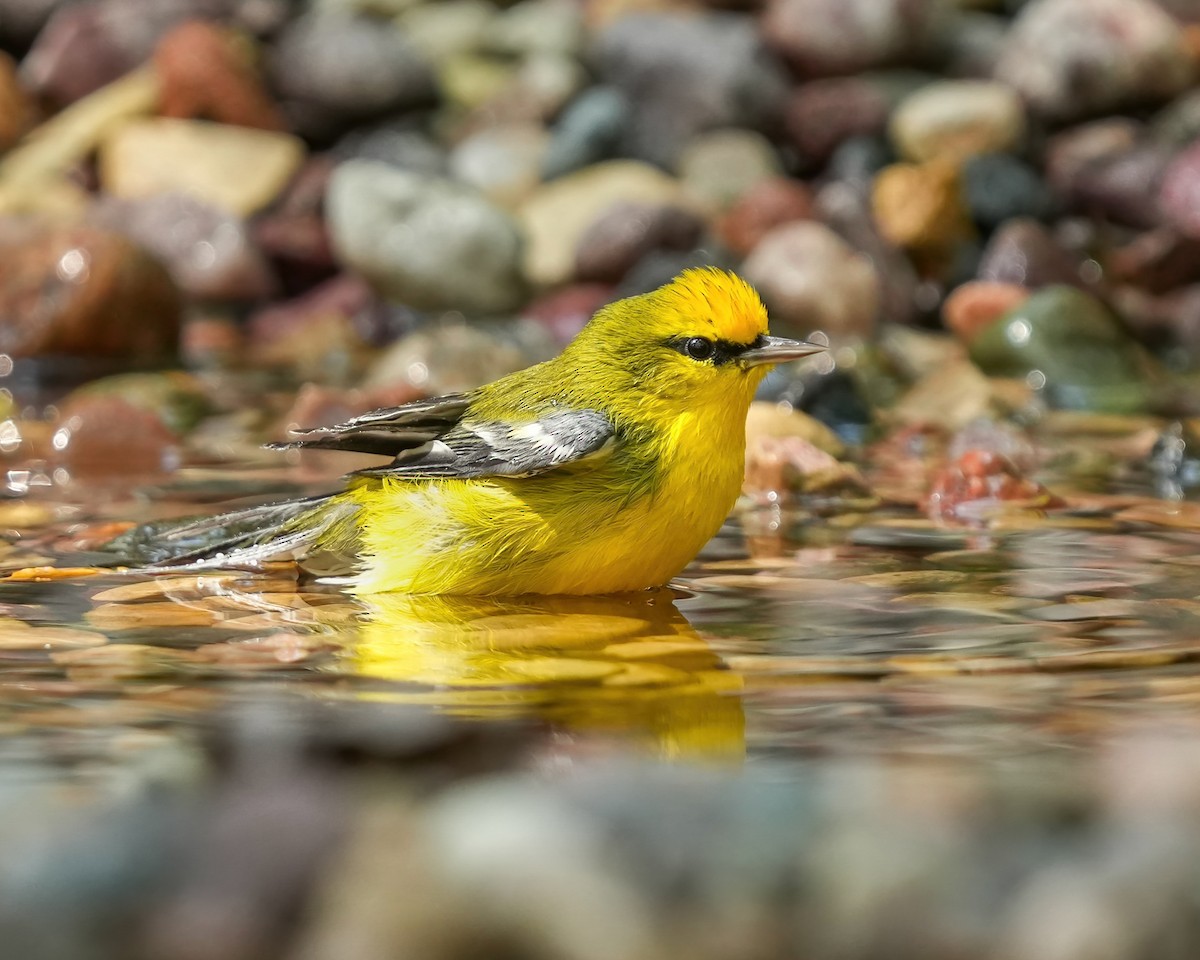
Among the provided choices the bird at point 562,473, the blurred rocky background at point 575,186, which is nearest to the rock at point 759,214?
the blurred rocky background at point 575,186

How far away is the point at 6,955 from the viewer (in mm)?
2344

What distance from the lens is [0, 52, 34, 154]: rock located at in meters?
13.6

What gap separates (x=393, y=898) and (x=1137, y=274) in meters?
9.78

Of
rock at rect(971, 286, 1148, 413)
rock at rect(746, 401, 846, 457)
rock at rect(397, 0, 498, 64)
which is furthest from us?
rock at rect(397, 0, 498, 64)

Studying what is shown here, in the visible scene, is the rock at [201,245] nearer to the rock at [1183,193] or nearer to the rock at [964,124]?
the rock at [964,124]

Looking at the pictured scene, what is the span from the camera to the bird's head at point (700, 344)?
463 cm

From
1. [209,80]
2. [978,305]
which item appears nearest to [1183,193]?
[978,305]

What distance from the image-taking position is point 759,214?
38.0 feet

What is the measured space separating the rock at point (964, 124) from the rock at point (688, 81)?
108 cm

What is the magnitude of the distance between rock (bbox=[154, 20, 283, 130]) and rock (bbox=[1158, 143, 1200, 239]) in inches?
246

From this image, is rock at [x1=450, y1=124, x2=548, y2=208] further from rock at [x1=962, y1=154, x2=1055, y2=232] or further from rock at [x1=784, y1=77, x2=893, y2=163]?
rock at [x1=962, y1=154, x2=1055, y2=232]

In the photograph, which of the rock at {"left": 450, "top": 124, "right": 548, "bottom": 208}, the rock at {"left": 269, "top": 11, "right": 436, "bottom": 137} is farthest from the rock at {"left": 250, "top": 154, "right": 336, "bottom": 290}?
the rock at {"left": 450, "top": 124, "right": 548, "bottom": 208}

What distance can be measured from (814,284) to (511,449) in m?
6.18

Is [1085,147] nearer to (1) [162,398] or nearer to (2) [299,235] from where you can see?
(2) [299,235]
